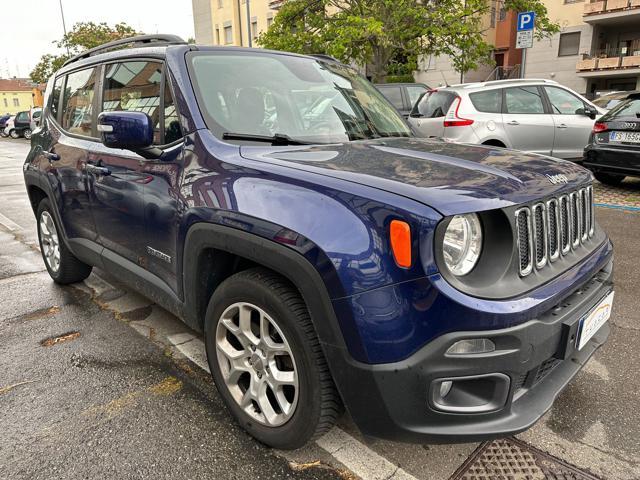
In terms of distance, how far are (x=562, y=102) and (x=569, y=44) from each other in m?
24.9

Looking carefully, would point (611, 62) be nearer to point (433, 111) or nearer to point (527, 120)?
point (527, 120)

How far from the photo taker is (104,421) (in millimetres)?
2451

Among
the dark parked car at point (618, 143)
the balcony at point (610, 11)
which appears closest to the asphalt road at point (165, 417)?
the dark parked car at point (618, 143)

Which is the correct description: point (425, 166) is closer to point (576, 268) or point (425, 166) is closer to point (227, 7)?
point (576, 268)

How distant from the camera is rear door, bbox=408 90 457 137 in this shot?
8.31m

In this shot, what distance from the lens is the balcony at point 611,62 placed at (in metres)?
26.8

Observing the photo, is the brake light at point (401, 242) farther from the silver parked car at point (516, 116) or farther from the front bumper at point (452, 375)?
the silver parked car at point (516, 116)

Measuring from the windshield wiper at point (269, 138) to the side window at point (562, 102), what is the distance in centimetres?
731

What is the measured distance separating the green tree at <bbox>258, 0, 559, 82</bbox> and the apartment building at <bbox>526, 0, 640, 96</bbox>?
12500 millimetres

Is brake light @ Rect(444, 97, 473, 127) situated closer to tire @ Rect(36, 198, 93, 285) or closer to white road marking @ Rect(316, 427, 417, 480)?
tire @ Rect(36, 198, 93, 285)

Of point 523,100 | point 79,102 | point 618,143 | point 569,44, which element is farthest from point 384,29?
point 569,44

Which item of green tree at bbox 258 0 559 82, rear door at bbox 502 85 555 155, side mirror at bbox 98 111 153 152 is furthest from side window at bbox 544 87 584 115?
side mirror at bbox 98 111 153 152

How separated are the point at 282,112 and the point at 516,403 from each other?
1804 millimetres

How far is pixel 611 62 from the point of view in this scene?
2717cm
